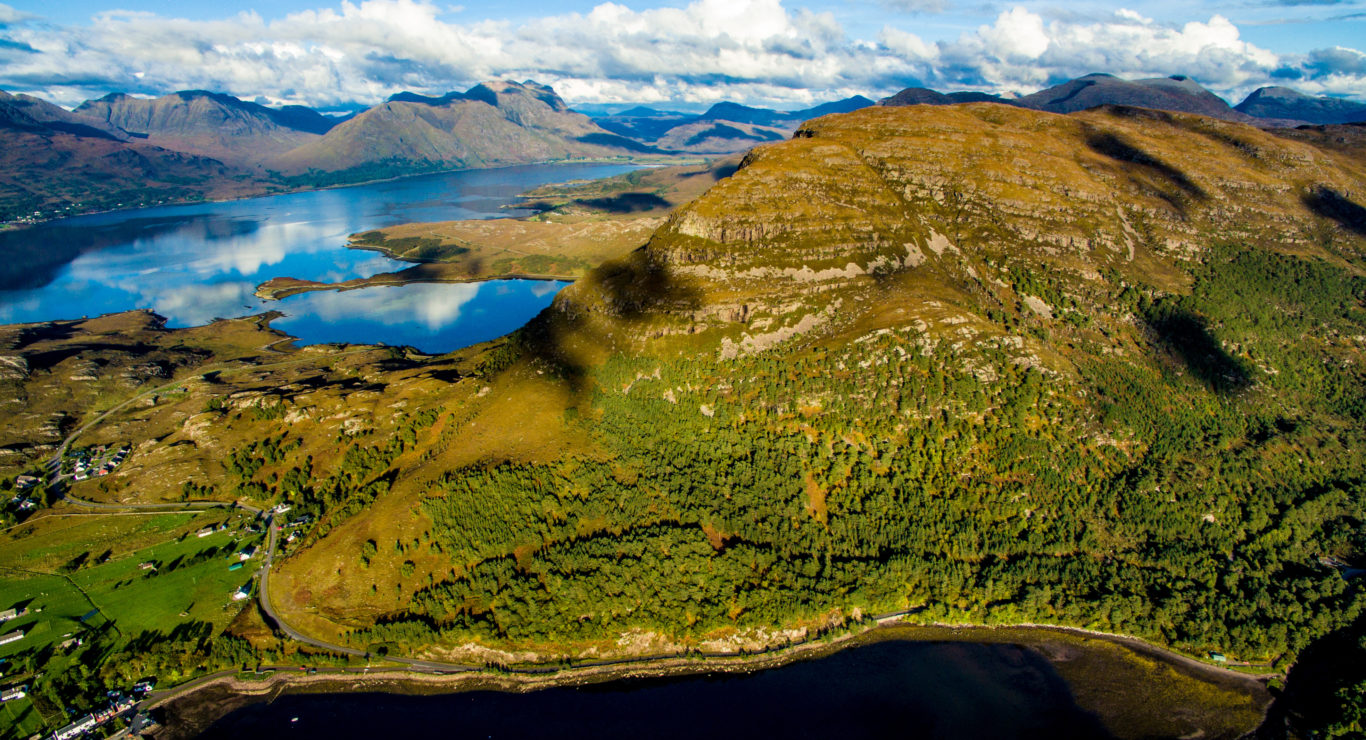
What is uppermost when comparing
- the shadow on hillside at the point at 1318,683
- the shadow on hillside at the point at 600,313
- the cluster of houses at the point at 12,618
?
the shadow on hillside at the point at 600,313

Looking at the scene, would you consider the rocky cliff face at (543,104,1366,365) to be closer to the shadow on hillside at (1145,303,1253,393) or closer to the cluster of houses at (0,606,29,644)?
the shadow on hillside at (1145,303,1253,393)

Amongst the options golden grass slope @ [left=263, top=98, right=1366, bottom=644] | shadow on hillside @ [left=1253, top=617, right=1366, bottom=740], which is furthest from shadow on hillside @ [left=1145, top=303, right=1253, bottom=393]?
shadow on hillside @ [left=1253, top=617, right=1366, bottom=740]

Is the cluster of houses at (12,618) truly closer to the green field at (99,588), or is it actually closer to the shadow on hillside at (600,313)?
the green field at (99,588)

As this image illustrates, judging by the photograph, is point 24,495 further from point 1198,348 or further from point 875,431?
point 1198,348

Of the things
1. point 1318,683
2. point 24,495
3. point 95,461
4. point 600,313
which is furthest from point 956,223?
point 24,495

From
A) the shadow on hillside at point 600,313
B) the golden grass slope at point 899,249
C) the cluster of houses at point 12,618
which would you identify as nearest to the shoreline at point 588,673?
the golden grass slope at point 899,249

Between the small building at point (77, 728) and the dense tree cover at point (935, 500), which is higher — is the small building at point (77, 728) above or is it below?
below

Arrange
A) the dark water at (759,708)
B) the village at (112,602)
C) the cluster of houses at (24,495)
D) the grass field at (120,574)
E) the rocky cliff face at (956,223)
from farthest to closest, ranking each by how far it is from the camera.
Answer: the rocky cliff face at (956,223) < the cluster of houses at (24,495) < the grass field at (120,574) < the dark water at (759,708) < the village at (112,602)
